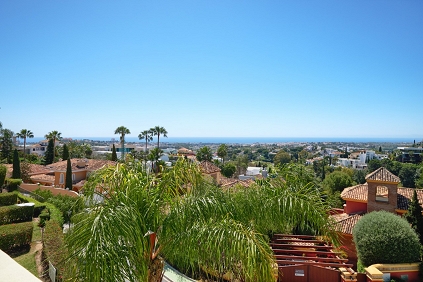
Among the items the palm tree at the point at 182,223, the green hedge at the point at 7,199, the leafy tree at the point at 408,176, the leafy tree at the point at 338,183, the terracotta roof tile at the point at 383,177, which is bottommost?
the leafy tree at the point at 408,176

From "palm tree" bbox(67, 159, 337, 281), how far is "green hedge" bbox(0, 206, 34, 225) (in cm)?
1066

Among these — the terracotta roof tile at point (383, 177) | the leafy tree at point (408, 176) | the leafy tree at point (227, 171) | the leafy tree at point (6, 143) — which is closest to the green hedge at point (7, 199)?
the terracotta roof tile at point (383, 177)

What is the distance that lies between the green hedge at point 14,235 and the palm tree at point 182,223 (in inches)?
312

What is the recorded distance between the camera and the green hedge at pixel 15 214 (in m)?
12.4

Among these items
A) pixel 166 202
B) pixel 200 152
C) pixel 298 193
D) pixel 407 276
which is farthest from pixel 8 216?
pixel 200 152

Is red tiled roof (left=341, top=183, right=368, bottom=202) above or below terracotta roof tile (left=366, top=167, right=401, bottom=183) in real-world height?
below

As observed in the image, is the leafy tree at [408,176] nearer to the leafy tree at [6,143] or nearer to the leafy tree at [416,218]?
the leafy tree at [416,218]

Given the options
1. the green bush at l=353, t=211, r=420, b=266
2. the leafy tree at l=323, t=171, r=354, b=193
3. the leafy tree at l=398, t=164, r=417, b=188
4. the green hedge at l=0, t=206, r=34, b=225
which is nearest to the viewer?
the green bush at l=353, t=211, r=420, b=266

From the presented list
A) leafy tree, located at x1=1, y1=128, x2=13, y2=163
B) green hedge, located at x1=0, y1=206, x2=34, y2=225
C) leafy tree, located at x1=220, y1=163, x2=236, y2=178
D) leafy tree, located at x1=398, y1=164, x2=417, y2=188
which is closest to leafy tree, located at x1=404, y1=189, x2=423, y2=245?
green hedge, located at x1=0, y1=206, x2=34, y2=225

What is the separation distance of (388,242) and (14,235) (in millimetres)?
15024

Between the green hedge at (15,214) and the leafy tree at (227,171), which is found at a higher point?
the green hedge at (15,214)

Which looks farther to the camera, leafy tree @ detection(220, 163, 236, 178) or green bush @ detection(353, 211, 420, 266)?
leafy tree @ detection(220, 163, 236, 178)

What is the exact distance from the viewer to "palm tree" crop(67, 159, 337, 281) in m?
3.39

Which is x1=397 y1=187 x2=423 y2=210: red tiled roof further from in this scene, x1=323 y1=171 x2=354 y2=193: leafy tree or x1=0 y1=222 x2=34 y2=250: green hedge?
x1=0 y1=222 x2=34 y2=250: green hedge
